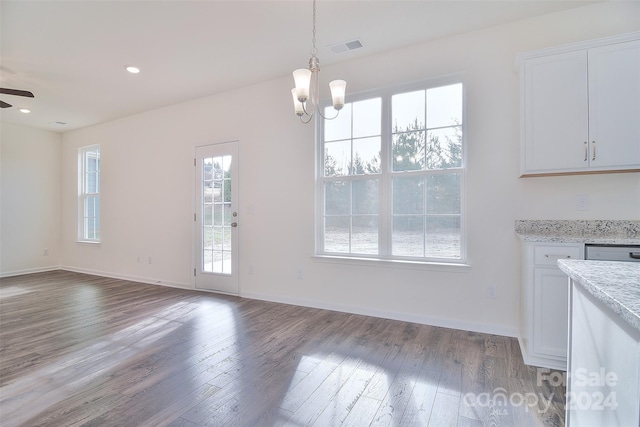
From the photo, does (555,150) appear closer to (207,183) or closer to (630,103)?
(630,103)

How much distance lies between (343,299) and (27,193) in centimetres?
661

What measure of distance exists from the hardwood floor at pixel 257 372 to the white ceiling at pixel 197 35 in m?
2.85

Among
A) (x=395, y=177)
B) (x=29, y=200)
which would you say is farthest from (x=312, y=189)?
(x=29, y=200)

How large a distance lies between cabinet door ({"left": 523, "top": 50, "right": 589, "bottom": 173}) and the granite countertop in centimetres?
157

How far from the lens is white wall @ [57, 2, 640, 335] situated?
2.58 m

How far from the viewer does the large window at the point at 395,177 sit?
2961 mm

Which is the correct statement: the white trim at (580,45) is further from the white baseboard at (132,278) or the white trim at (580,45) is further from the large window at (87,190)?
the large window at (87,190)

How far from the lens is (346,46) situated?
3.05 m

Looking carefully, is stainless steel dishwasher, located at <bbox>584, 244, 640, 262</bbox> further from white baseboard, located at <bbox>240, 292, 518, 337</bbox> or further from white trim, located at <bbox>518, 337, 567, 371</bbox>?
white baseboard, located at <bbox>240, 292, 518, 337</bbox>

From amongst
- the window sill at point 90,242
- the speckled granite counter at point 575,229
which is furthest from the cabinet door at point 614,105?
the window sill at point 90,242

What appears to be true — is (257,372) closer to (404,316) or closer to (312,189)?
(404,316)

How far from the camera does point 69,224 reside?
6148 mm

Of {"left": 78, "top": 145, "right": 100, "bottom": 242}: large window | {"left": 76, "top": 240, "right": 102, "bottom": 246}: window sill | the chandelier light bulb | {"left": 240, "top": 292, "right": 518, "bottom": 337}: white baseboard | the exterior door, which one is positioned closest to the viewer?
the chandelier light bulb

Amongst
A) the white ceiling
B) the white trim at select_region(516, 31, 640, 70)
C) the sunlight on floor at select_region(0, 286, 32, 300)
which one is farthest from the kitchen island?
the sunlight on floor at select_region(0, 286, 32, 300)
